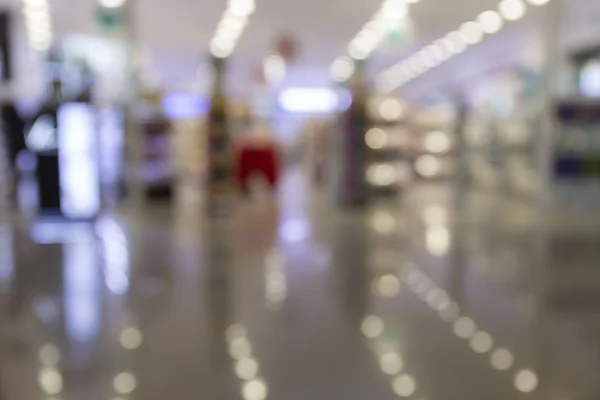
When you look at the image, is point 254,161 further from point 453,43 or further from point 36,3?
point 453,43

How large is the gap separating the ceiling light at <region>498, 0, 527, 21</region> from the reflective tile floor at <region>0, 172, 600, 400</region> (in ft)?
16.4

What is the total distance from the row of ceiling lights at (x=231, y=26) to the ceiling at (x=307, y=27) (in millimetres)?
156

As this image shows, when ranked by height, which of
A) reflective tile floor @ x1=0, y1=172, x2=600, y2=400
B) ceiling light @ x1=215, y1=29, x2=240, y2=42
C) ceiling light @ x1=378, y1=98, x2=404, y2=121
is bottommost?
reflective tile floor @ x1=0, y1=172, x2=600, y2=400

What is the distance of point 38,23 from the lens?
10500mm

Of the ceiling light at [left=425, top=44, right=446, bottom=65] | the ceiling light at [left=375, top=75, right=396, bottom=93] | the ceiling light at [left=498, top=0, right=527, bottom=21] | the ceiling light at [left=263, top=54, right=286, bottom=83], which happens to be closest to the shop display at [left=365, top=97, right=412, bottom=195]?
the ceiling light at [left=498, top=0, right=527, bottom=21]

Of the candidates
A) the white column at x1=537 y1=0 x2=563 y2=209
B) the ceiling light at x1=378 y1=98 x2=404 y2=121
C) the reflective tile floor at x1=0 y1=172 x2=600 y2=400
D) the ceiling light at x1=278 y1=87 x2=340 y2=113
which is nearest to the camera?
the reflective tile floor at x1=0 y1=172 x2=600 y2=400

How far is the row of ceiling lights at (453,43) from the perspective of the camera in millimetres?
9914

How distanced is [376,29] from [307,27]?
1.53 m

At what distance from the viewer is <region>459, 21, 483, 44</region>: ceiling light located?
1115cm

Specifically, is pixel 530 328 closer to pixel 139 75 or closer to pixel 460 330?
pixel 460 330

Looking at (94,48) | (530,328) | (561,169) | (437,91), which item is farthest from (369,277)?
(437,91)

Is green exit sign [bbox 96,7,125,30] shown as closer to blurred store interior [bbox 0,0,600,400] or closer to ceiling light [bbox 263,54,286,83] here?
blurred store interior [bbox 0,0,600,400]

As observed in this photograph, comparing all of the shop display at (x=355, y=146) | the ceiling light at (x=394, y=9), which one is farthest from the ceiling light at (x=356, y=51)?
the shop display at (x=355, y=146)

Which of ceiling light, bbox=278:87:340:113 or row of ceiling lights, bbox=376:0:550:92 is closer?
row of ceiling lights, bbox=376:0:550:92
